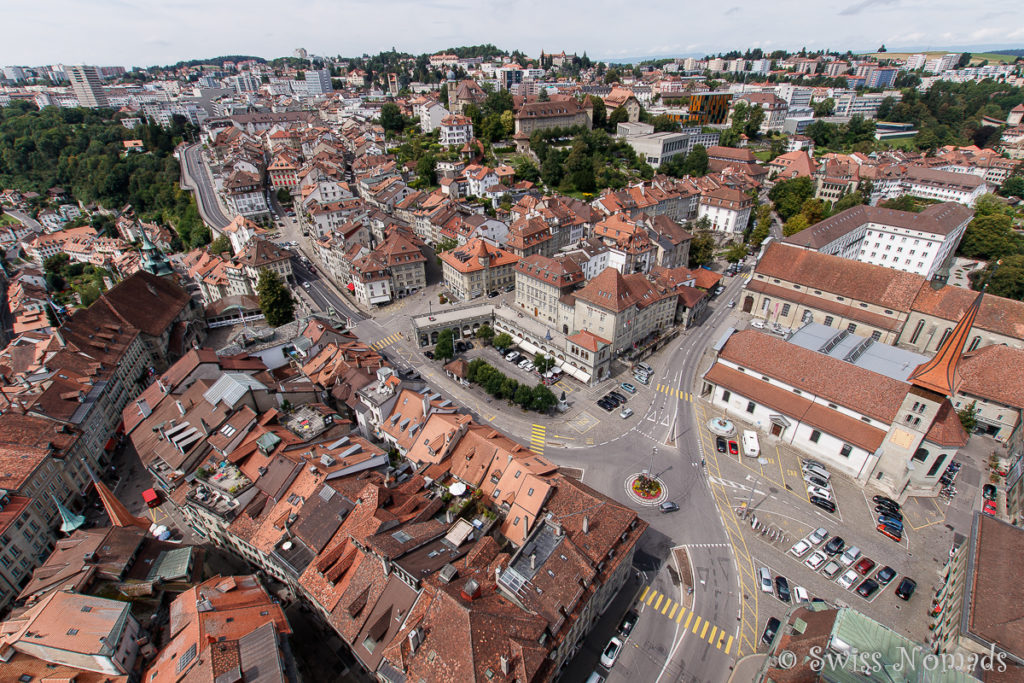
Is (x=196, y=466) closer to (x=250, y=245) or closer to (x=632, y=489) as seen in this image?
(x=632, y=489)

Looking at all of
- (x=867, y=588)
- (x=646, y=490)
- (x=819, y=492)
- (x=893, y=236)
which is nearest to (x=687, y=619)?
(x=646, y=490)

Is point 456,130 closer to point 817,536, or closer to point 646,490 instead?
point 646,490

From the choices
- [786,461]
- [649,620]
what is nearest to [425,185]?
[786,461]

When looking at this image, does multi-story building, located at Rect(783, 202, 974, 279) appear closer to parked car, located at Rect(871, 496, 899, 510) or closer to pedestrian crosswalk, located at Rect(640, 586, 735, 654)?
parked car, located at Rect(871, 496, 899, 510)

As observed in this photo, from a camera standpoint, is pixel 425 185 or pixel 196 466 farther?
pixel 425 185

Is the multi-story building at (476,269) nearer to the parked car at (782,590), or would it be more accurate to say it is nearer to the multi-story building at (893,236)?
the multi-story building at (893,236)
